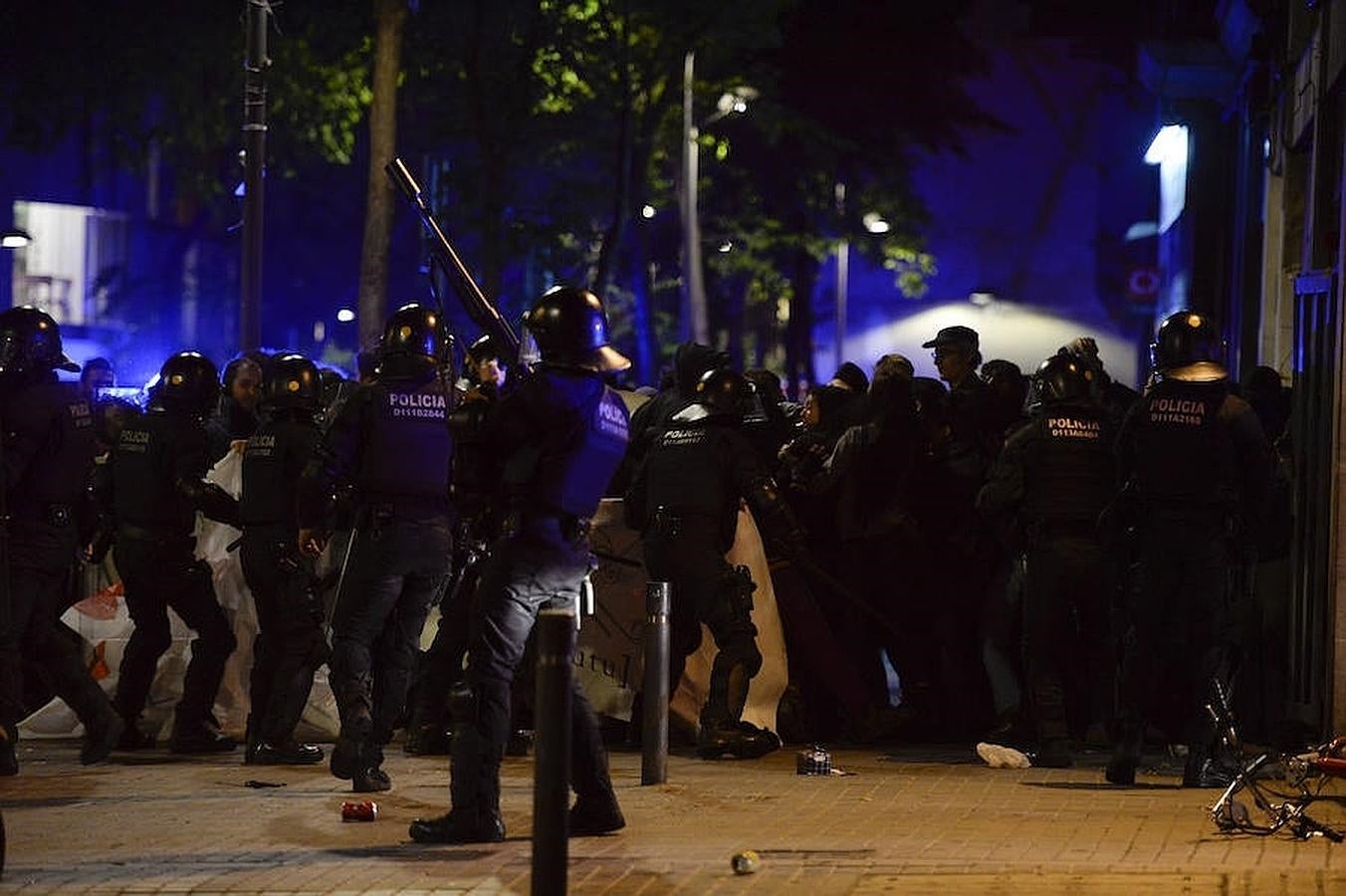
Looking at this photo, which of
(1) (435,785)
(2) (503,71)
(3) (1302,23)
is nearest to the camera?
(1) (435,785)

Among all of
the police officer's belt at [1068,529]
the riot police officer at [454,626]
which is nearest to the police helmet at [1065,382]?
the police officer's belt at [1068,529]

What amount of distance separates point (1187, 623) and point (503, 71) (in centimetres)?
2527

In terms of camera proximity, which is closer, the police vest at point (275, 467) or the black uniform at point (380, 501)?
the black uniform at point (380, 501)

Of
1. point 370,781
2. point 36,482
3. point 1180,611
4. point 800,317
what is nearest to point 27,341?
point 36,482

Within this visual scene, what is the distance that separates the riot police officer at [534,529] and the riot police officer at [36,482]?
317cm

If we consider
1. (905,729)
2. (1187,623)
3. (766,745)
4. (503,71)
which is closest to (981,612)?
(905,729)

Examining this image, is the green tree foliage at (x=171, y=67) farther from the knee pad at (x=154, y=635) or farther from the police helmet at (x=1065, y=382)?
the police helmet at (x=1065, y=382)

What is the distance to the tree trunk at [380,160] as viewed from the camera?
26.0 metres

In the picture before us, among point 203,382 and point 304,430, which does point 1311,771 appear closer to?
point 304,430

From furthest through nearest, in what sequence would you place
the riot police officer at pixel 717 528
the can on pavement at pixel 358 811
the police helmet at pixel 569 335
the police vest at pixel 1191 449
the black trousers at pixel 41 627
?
1. the riot police officer at pixel 717 528
2. the black trousers at pixel 41 627
3. the police vest at pixel 1191 449
4. the can on pavement at pixel 358 811
5. the police helmet at pixel 569 335

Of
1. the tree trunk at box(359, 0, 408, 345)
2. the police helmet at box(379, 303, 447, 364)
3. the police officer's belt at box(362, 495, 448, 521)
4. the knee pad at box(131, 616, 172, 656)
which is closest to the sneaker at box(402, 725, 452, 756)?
the knee pad at box(131, 616, 172, 656)

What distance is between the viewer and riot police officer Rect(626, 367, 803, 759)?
40.5 ft

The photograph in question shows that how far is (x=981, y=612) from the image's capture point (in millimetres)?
13500

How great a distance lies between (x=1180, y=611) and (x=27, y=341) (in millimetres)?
5706
